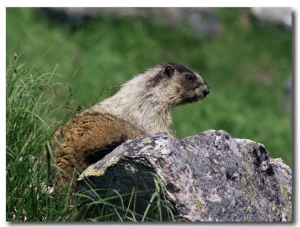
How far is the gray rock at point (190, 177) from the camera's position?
7.09 metres

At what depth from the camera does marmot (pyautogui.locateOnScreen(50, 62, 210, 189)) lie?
7.41 meters

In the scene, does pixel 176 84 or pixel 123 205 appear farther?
pixel 176 84

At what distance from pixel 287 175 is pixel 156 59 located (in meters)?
4.84

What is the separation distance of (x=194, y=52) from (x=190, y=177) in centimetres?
505

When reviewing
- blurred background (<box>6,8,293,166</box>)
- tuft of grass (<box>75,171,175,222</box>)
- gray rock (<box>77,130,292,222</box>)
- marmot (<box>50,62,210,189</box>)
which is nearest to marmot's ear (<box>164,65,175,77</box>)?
marmot (<box>50,62,210,189</box>)

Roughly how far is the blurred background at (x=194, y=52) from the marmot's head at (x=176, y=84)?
7.77 ft

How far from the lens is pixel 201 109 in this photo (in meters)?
12.4

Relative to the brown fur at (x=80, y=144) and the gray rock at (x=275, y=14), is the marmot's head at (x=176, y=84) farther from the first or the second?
the brown fur at (x=80, y=144)

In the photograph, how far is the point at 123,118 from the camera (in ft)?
26.4

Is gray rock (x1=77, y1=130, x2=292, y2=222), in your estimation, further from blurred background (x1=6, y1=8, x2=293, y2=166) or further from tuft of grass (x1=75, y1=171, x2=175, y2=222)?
blurred background (x1=6, y1=8, x2=293, y2=166)

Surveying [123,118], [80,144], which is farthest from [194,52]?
[80,144]

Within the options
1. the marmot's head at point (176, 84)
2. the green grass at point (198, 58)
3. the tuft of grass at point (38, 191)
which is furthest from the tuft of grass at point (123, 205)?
the green grass at point (198, 58)

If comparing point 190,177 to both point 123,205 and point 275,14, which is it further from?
point 275,14
